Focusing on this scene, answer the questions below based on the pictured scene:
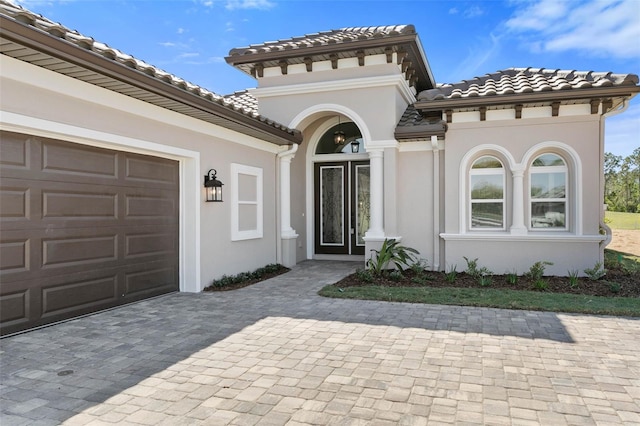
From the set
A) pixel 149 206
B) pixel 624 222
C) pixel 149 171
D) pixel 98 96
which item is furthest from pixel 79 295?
pixel 624 222

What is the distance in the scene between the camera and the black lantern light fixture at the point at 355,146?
11869 millimetres

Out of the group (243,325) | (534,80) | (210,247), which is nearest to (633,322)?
(243,325)

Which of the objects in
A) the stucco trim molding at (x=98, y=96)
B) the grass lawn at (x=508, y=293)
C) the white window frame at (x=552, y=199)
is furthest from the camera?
the white window frame at (x=552, y=199)

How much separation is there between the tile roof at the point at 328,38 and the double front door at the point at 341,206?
332 cm

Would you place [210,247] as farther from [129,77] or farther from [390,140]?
[390,140]

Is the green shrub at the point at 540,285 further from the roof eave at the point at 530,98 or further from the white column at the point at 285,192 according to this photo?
the white column at the point at 285,192

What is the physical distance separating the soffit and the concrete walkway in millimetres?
6043

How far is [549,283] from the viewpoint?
8.30m

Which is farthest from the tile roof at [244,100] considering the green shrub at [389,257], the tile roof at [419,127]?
the green shrub at [389,257]

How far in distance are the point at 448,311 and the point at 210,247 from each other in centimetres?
450

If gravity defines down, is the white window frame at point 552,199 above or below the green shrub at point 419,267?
above

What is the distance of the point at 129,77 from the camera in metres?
5.47

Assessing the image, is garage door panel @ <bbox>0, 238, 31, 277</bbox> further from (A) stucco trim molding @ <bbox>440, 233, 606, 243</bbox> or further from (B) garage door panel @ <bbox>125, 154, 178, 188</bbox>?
(A) stucco trim molding @ <bbox>440, 233, 606, 243</bbox>

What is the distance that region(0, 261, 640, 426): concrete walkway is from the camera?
3227mm
